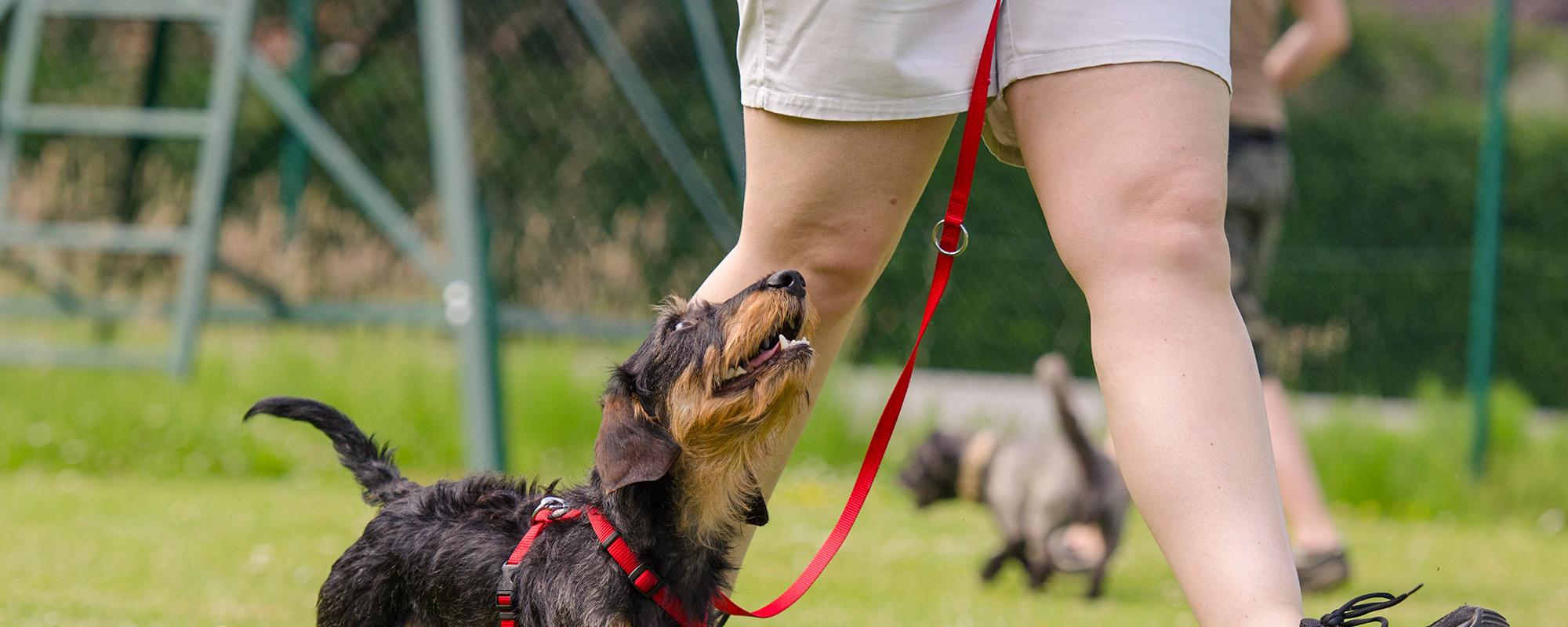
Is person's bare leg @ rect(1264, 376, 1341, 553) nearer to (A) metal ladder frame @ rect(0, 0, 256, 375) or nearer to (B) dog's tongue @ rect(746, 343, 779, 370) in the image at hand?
(B) dog's tongue @ rect(746, 343, 779, 370)

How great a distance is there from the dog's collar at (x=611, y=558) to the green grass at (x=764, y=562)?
5.32 ft

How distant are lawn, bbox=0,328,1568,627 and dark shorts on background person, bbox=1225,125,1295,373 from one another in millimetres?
1064

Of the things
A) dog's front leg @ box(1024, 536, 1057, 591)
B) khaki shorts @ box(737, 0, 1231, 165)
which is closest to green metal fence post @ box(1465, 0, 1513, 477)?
dog's front leg @ box(1024, 536, 1057, 591)

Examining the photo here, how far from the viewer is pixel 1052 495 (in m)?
5.39

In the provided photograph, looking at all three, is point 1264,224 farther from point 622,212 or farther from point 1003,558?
point 622,212

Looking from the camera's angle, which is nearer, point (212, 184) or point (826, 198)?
point (826, 198)

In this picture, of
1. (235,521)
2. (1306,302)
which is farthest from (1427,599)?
(1306,302)

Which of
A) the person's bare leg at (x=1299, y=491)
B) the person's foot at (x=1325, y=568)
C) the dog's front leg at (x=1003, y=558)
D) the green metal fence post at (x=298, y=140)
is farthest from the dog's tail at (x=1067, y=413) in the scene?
the green metal fence post at (x=298, y=140)

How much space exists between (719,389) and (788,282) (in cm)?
22

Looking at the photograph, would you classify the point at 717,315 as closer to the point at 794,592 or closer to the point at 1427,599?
the point at 794,592

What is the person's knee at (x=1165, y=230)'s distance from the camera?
103 inches

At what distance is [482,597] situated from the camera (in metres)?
2.87

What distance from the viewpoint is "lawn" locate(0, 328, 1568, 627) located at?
477 centimetres

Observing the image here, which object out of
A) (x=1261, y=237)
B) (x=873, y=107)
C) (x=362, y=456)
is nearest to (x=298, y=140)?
(x=1261, y=237)
